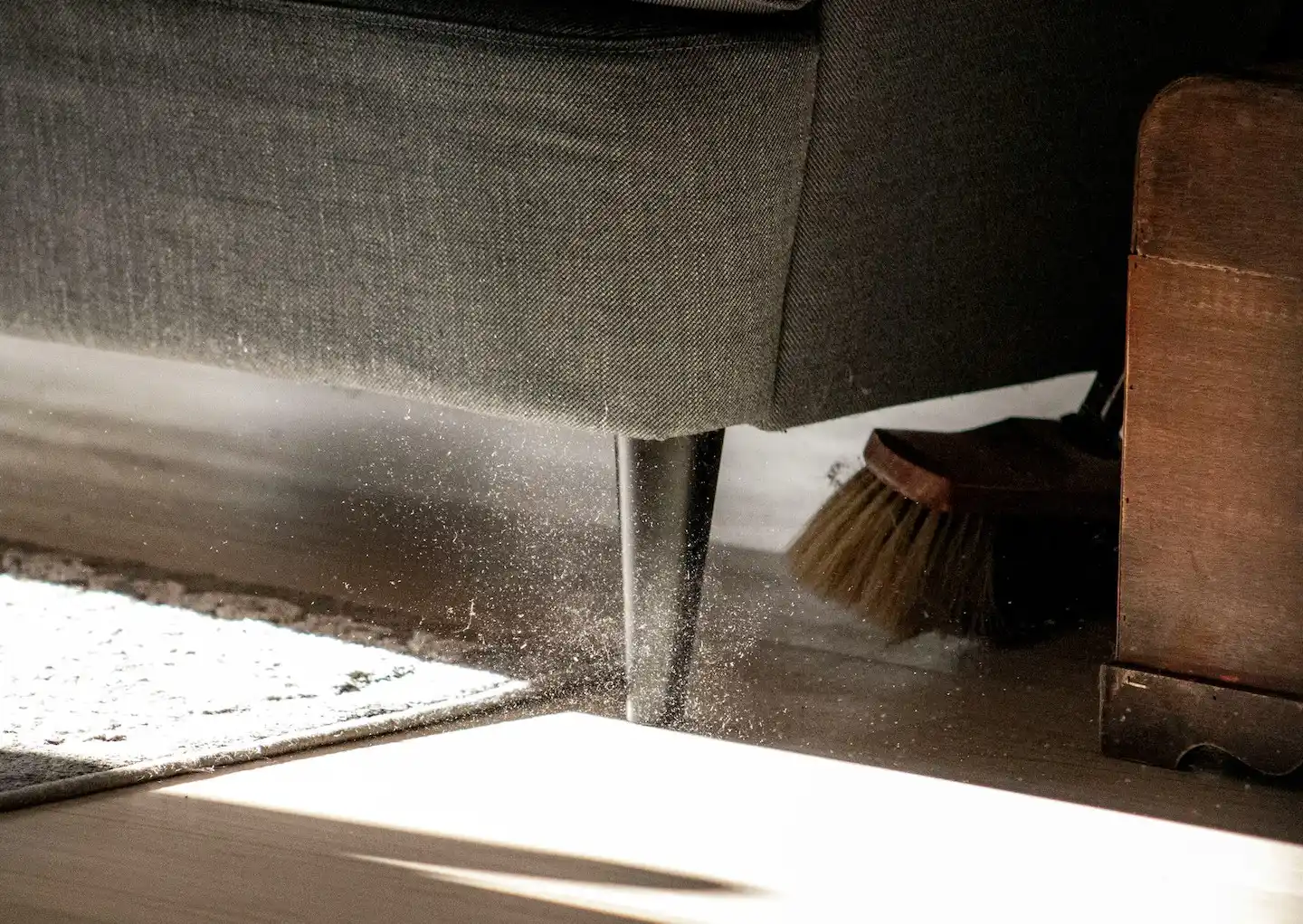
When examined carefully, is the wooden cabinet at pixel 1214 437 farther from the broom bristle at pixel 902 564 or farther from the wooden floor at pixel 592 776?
the broom bristle at pixel 902 564

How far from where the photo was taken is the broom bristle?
1.03 metres

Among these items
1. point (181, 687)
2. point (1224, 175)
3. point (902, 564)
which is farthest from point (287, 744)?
point (1224, 175)

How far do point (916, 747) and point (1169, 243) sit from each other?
304 mm

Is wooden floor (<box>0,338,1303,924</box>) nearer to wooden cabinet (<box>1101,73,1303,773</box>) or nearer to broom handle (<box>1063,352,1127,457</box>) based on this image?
wooden cabinet (<box>1101,73,1303,773</box>)

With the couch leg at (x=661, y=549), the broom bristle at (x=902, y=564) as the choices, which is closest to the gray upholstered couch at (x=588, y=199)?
the couch leg at (x=661, y=549)

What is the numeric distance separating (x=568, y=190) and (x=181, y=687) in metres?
0.35

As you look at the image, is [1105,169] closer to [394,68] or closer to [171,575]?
[394,68]

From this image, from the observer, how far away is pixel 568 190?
0.79 meters

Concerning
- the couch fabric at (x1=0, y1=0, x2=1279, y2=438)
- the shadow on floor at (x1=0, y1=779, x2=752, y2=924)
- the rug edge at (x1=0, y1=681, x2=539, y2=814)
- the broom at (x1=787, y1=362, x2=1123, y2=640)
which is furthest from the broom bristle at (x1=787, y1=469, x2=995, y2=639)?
the shadow on floor at (x1=0, y1=779, x2=752, y2=924)

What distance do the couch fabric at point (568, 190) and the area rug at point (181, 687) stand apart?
162 mm

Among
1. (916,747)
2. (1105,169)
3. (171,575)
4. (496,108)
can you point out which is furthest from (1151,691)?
(171,575)

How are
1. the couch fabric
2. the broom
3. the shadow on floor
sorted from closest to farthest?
1. the shadow on floor
2. the couch fabric
3. the broom

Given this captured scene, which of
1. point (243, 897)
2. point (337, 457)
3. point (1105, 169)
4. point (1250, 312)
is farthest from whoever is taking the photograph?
point (337, 457)

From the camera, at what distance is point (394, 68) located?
80cm
